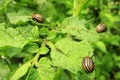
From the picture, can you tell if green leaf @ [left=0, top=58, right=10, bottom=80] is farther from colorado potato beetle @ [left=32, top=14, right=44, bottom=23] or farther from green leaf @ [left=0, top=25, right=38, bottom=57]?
colorado potato beetle @ [left=32, top=14, right=44, bottom=23]

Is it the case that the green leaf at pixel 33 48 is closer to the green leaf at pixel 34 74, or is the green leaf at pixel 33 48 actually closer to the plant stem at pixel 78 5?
the green leaf at pixel 34 74

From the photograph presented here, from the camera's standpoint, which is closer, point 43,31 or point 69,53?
point 69,53

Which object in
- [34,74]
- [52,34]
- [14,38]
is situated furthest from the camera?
[52,34]

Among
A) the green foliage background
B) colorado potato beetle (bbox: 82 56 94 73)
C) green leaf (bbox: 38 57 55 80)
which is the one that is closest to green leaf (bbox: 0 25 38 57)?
the green foliage background

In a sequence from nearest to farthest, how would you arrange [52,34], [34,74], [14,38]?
[34,74] < [14,38] < [52,34]

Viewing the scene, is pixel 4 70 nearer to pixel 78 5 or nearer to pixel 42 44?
pixel 42 44

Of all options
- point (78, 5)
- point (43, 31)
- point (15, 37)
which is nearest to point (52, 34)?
point (43, 31)
